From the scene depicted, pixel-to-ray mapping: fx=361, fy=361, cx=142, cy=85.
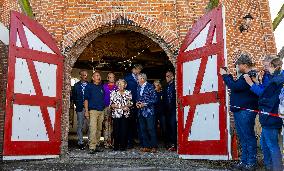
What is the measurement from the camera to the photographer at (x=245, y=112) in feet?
18.1

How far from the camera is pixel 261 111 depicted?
5.16 metres

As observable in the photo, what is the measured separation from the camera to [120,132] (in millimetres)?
7969

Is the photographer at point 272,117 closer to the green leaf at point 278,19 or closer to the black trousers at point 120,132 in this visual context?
the black trousers at point 120,132

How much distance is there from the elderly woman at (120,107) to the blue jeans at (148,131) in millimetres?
373

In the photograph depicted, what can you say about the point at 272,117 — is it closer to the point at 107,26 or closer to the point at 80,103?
the point at 107,26

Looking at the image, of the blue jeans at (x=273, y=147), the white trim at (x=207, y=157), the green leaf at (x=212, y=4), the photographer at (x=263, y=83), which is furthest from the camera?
the green leaf at (x=212, y=4)

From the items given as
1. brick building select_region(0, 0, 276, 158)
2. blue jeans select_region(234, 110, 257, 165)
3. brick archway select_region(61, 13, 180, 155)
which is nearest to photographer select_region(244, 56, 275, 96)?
blue jeans select_region(234, 110, 257, 165)

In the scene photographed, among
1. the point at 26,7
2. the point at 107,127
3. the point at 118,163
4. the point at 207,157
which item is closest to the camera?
the point at 118,163

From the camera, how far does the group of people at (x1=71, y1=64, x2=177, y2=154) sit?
766cm

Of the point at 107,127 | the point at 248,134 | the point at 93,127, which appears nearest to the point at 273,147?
the point at 248,134

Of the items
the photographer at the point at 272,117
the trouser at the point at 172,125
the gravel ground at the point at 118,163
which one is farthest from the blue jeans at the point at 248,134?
the trouser at the point at 172,125

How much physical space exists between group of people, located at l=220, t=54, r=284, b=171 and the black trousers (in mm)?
2872

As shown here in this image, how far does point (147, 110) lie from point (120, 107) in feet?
1.99

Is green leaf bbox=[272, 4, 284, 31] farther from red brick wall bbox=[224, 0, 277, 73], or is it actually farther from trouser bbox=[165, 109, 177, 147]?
trouser bbox=[165, 109, 177, 147]
